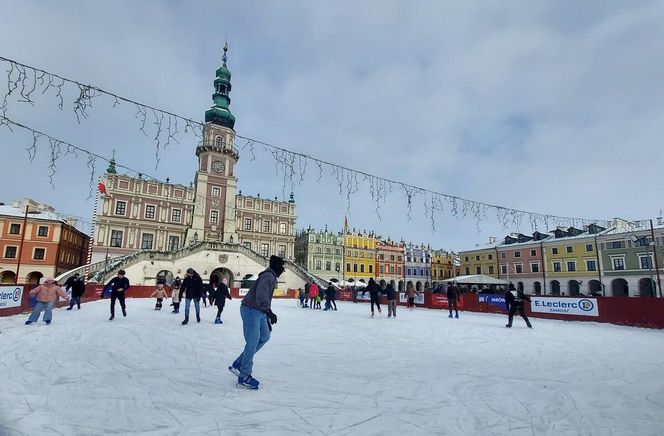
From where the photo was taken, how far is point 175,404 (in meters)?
4.28

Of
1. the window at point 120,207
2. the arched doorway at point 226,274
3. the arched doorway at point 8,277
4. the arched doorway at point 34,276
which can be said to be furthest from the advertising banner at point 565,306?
the arched doorway at point 8,277

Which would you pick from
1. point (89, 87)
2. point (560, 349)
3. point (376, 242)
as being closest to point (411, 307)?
point (560, 349)

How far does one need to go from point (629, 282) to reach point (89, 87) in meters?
59.1

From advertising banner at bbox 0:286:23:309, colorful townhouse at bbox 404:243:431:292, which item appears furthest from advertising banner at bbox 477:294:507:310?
colorful townhouse at bbox 404:243:431:292

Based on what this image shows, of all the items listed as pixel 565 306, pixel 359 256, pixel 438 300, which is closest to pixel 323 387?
pixel 565 306

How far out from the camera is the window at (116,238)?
147ft

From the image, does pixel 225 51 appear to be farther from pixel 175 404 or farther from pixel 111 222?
pixel 175 404

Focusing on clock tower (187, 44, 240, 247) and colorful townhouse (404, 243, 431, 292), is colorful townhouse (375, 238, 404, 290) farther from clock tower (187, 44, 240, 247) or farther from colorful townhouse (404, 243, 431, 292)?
clock tower (187, 44, 240, 247)

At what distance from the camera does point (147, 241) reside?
47.4m

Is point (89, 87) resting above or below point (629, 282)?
above

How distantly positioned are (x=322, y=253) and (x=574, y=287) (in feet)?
131

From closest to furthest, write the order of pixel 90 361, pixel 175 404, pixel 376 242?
pixel 175 404 → pixel 90 361 → pixel 376 242

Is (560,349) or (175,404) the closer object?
(175,404)

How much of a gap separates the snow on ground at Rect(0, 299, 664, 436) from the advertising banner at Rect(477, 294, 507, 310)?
40.8 ft
